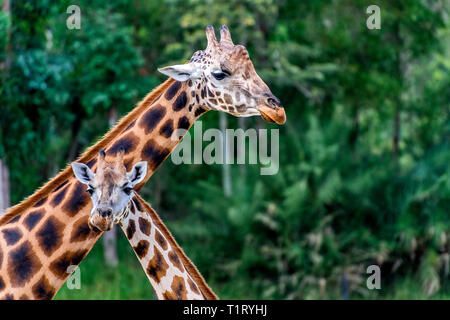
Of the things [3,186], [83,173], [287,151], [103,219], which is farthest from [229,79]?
[287,151]

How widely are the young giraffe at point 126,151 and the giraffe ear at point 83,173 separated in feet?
1.24

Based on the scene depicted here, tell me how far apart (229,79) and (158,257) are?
4.66 ft

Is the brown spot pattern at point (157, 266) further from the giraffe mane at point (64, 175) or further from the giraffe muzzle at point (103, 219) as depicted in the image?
the giraffe mane at point (64, 175)

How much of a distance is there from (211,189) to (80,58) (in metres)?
3.67

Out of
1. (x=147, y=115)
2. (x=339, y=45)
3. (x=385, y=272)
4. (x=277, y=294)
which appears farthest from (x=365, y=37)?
(x=147, y=115)

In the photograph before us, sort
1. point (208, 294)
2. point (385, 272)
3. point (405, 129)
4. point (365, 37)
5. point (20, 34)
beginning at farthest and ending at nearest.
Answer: point (405, 129), point (365, 37), point (385, 272), point (20, 34), point (208, 294)

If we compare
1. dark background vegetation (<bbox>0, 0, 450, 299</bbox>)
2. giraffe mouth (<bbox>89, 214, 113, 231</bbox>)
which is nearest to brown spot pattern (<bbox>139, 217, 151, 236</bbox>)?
giraffe mouth (<bbox>89, 214, 113, 231</bbox>)

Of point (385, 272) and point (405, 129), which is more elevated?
point (405, 129)

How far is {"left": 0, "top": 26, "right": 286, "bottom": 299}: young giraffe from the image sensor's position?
4.33m

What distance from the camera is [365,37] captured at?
14.2 meters

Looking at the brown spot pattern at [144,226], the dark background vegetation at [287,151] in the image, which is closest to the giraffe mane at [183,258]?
the brown spot pattern at [144,226]

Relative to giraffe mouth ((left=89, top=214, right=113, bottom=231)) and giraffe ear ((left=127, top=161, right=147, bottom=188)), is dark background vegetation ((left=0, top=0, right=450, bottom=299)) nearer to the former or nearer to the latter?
giraffe ear ((left=127, top=161, right=147, bottom=188))

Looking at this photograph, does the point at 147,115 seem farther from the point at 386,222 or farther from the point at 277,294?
the point at 386,222

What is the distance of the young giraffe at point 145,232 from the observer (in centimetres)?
406
